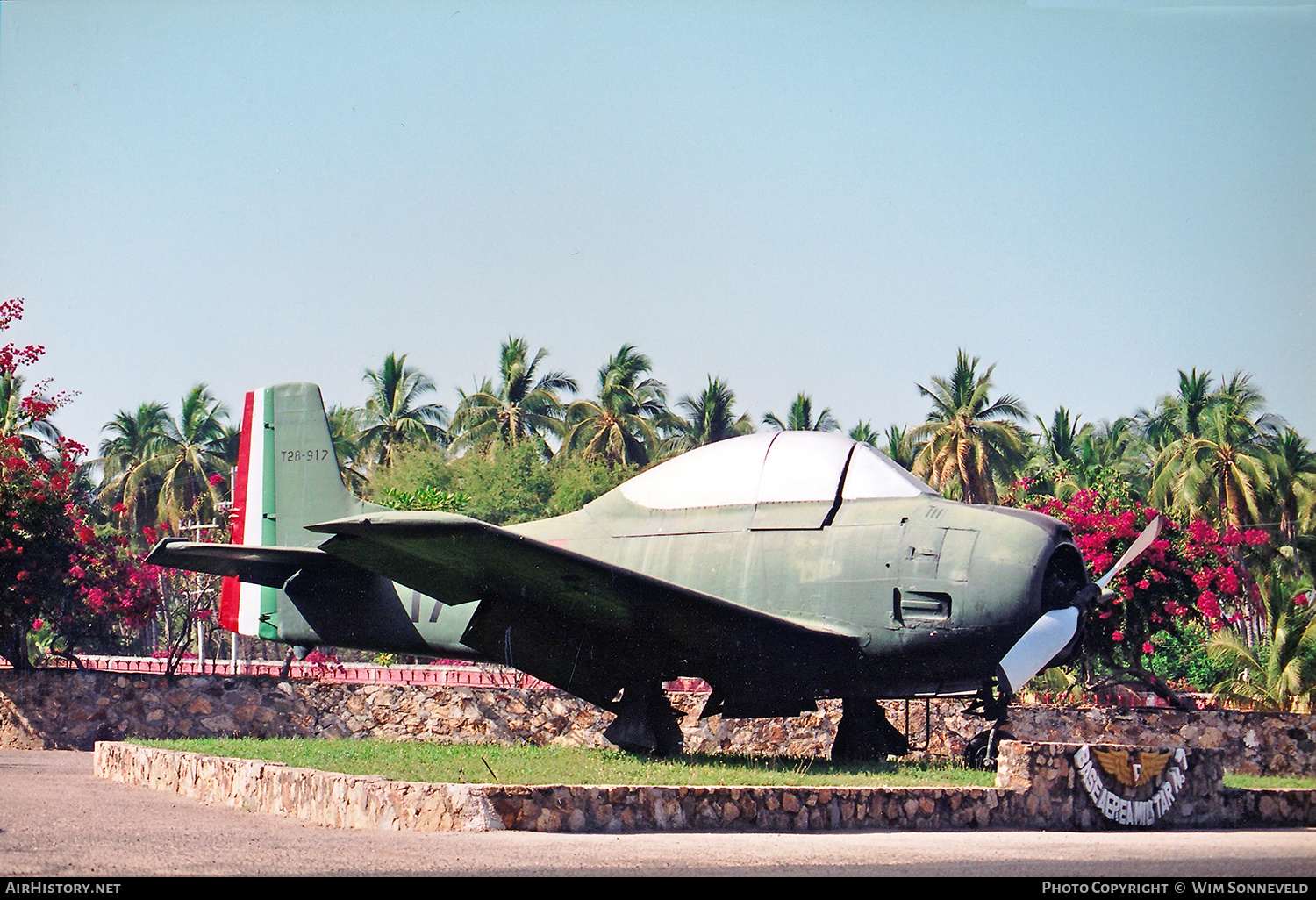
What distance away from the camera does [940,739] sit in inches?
675

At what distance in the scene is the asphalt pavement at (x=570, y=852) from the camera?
735cm

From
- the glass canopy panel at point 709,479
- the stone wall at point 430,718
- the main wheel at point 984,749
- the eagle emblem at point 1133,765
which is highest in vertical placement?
the glass canopy panel at point 709,479

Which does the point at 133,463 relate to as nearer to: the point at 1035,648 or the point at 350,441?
the point at 350,441

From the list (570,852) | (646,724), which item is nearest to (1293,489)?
(646,724)

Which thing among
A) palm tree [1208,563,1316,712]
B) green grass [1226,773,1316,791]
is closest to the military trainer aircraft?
green grass [1226,773,1316,791]

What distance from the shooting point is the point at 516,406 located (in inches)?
2009

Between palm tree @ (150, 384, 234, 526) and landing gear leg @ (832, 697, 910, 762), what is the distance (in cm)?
3747

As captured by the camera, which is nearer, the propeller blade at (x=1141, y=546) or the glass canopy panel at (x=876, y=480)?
the glass canopy panel at (x=876, y=480)

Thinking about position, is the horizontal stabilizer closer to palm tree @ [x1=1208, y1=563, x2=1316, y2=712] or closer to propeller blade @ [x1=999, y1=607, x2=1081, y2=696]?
propeller blade @ [x1=999, y1=607, x2=1081, y2=696]

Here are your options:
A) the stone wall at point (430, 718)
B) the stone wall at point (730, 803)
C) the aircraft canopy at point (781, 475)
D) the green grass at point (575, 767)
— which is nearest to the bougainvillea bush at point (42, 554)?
the stone wall at point (430, 718)

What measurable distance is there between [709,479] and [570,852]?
6.14 m

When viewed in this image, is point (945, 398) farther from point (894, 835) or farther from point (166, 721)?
point (894, 835)

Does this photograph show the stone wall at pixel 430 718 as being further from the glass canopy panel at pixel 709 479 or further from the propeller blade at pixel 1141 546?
the glass canopy panel at pixel 709 479

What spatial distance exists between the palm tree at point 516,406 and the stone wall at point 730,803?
3870 centimetres
